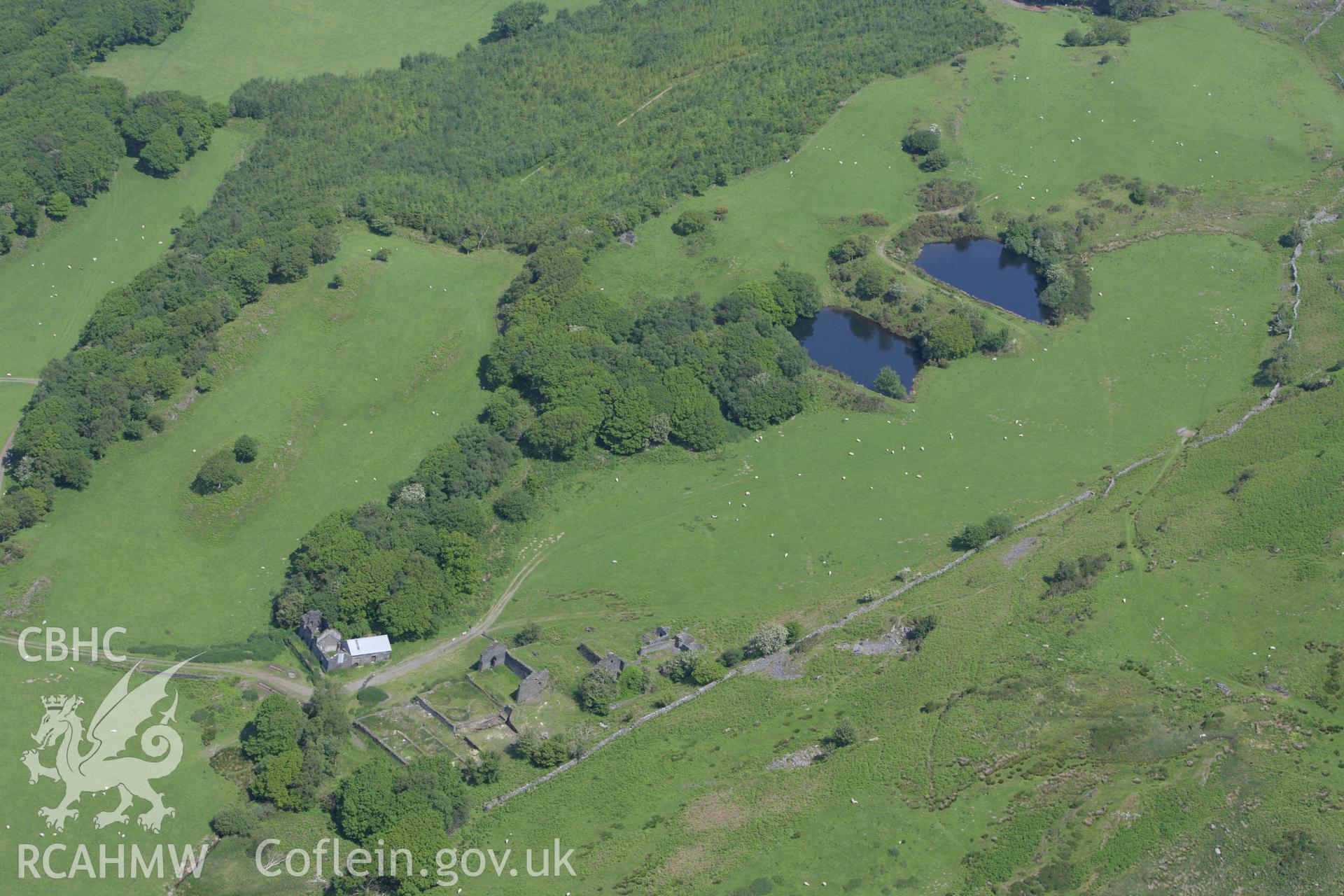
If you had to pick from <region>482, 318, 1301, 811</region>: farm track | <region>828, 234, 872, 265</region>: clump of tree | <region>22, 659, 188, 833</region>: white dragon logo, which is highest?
<region>828, 234, 872, 265</region>: clump of tree

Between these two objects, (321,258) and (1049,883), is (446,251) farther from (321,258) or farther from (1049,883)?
(1049,883)

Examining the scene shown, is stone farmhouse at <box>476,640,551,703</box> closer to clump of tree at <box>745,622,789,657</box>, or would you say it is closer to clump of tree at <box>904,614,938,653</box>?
clump of tree at <box>745,622,789,657</box>


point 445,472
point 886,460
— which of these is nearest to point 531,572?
point 445,472

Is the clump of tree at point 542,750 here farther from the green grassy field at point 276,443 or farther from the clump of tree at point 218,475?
the clump of tree at point 218,475

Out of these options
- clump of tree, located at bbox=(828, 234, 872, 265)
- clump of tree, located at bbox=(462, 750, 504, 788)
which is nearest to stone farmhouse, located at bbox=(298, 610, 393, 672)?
clump of tree, located at bbox=(462, 750, 504, 788)

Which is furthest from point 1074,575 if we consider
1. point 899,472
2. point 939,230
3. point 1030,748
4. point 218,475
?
point 218,475

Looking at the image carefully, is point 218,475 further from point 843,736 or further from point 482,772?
point 843,736
